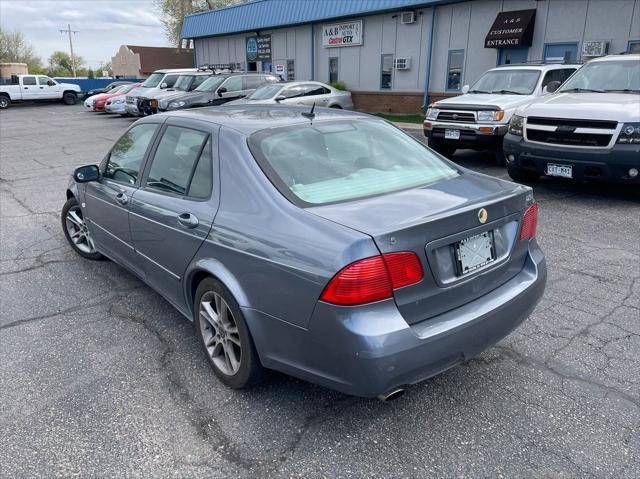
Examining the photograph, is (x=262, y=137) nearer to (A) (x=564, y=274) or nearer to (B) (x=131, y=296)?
(B) (x=131, y=296)

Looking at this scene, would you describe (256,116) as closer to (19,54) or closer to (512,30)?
(512,30)

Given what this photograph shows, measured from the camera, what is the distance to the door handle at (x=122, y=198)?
3.82m

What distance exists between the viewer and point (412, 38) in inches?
741

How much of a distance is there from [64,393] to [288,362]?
1455 mm

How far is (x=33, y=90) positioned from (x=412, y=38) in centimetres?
2684

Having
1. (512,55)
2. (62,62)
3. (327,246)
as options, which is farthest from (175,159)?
(62,62)

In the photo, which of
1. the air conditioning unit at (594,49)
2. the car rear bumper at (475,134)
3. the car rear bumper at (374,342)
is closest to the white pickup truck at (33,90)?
the air conditioning unit at (594,49)

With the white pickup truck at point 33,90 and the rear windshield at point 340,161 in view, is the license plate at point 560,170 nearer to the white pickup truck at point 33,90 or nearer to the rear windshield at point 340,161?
the rear windshield at point 340,161

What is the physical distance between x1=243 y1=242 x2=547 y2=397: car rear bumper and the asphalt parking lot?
1.31 feet

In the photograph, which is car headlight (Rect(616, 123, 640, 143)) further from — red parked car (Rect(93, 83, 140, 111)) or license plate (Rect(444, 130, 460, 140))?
red parked car (Rect(93, 83, 140, 111))

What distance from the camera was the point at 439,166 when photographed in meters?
3.38

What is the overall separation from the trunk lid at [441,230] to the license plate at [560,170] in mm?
4241

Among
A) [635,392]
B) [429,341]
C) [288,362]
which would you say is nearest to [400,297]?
[429,341]

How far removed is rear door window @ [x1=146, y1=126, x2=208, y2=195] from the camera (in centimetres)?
327
